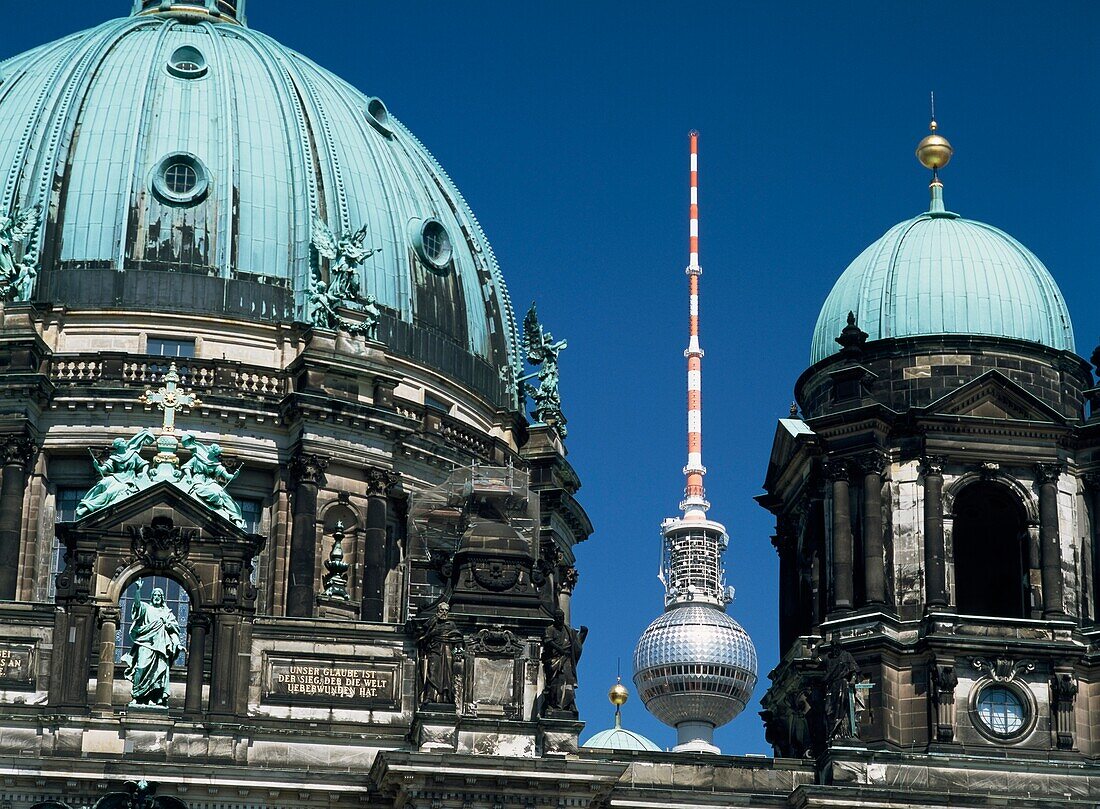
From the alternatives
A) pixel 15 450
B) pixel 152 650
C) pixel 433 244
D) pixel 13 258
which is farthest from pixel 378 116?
pixel 152 650

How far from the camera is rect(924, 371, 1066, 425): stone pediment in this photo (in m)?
62.6

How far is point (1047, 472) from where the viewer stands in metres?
62.6

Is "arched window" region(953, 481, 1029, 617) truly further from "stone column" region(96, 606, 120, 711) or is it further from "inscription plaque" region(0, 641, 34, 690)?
"inscription plaque" region(0, 641, 34, 690)

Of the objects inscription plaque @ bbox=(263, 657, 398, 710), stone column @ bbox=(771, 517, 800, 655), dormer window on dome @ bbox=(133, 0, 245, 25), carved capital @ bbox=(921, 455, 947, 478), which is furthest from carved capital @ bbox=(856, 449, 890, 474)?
dormer window on dome @ bbox=(133, 0, 245, 25)

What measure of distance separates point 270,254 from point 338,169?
3.68 m

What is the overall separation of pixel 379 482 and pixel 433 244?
29.2ft

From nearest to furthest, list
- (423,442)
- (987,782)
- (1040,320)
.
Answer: (987,782)
(1040,320)
(423,442)

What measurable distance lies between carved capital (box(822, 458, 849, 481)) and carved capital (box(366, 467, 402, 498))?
11760 millimetres

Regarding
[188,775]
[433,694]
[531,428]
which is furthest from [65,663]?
[531,428]

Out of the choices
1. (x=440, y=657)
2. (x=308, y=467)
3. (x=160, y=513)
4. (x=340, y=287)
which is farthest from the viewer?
(x=340, y=287)

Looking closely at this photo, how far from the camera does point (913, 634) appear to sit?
2399 inches

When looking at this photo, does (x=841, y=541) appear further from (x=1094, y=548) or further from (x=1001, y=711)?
(x=1094, y=548)

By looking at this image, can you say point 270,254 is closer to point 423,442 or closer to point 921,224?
point 423,442

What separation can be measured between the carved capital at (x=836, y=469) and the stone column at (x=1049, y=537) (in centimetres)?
424
